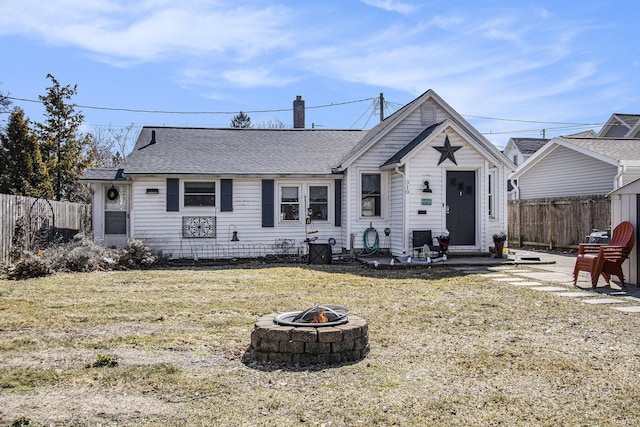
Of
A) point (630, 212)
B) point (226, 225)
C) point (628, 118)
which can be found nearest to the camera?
point (630, 212)

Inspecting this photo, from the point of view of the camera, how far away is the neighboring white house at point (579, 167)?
1706cm

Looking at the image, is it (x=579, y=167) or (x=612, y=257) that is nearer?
(x=612, y=257)

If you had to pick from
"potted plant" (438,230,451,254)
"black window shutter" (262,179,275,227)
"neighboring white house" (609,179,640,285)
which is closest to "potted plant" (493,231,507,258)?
"potted plant" (438,230,451,254)

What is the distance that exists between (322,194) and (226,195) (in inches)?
110

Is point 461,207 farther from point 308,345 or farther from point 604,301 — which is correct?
point 308,345

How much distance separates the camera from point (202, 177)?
1491cm

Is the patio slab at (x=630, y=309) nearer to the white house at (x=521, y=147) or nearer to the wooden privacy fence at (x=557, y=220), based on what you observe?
the wooden privacy fence at (x=557, y=220)

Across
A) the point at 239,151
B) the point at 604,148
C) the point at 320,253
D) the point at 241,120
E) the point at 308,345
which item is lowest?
the point at 308,345

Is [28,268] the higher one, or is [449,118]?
[449,118]

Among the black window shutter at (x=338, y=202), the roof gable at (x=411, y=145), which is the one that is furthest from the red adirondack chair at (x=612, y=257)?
the black window shutter at (x=338, y=202)

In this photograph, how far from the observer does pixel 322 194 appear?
51.7 feet

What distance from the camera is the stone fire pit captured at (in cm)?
497

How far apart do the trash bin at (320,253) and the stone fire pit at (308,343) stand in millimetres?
8739

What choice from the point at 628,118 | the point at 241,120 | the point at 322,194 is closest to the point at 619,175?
the point at 322,194
